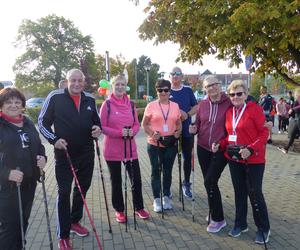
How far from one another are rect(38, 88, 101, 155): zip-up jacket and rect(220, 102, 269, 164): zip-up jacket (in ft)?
6.16

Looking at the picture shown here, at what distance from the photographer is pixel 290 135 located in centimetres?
1019

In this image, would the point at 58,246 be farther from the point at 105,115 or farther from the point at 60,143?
the point at 105,115

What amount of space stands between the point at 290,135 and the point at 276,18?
4294 millimetres

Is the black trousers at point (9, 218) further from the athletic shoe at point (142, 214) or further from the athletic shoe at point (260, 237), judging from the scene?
the athletic shoe at point (260, 237)

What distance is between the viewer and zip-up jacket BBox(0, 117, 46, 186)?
3232mm

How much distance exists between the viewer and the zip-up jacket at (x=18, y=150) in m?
3.23

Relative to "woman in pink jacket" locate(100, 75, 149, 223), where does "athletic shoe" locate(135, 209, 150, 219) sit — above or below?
below

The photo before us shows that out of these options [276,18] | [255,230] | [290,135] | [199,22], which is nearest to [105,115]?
[255,230]

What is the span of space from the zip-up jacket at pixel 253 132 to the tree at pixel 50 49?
50.1 metres

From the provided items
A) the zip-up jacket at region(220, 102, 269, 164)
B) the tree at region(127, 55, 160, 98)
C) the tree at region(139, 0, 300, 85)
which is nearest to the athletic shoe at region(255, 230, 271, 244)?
the zip-up jacket at region(220, 102, 269, 164)

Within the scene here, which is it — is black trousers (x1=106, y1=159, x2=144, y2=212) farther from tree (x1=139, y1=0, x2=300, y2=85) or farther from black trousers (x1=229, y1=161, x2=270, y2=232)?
tree (x1=139, y1=0, x2=300, y2=85)

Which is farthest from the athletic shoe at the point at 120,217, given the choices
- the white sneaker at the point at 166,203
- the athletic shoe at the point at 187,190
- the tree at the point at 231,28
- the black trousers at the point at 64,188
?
the tree at the point at 231,28

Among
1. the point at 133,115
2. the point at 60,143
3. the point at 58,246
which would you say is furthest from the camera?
the point at 133,115

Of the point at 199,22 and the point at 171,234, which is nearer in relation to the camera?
the point at 171,234
